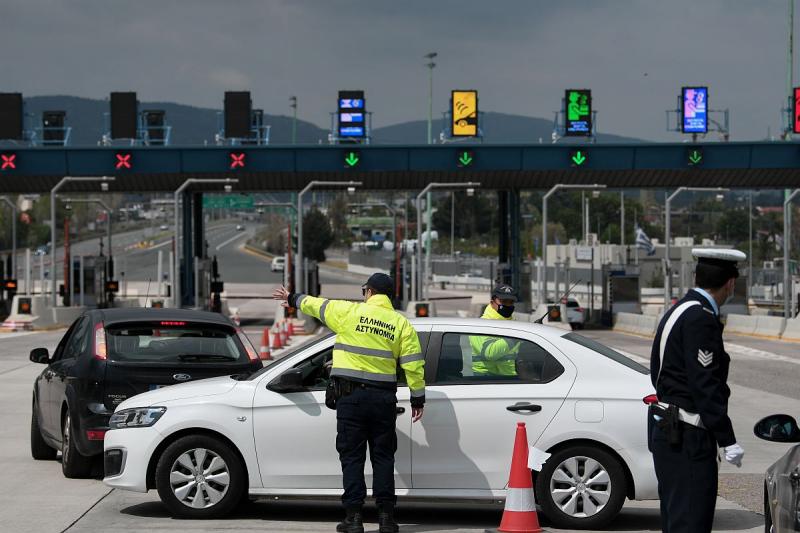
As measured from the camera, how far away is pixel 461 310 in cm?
6875

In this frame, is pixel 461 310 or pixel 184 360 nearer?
pixel 184 360

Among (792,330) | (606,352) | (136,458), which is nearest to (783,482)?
(606,352)

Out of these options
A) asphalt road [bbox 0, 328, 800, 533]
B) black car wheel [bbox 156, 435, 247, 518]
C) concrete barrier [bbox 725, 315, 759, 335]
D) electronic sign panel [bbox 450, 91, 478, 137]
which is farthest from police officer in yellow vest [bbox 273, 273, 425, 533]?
electronic sign panel [bbox 450, 91, 478, 137]

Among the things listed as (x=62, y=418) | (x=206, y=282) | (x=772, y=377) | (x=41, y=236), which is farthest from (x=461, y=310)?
(x=41, y=236)

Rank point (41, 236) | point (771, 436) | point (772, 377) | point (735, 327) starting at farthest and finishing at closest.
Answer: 1. point (41, 236)
2. point (735, 327)
3. point (772, 377)
4. point (771, 436)

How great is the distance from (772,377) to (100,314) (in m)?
16.7

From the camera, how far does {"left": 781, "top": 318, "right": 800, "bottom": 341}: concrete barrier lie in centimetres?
3997

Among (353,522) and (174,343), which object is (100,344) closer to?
(174,343)

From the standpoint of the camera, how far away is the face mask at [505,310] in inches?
511

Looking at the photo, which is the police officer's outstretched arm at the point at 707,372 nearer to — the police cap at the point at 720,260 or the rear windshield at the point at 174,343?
the police cap at the point at 720,260

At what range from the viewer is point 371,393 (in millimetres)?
9078

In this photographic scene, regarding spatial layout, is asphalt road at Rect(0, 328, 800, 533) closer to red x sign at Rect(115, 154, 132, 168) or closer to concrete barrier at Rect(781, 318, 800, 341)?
concrete barrier at Rect(781, 318, 800, 341)

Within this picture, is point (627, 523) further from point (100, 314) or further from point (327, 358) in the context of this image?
point (100, 314)

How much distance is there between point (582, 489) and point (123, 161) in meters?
37.1
